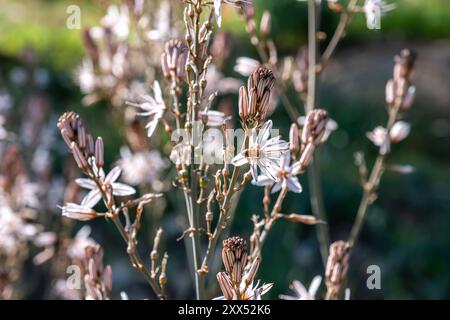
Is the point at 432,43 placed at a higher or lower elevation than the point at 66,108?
higher

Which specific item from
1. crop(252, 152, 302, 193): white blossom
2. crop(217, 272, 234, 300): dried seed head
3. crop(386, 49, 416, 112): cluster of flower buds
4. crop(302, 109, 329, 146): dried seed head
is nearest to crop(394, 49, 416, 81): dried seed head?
crop(386, 49, 416, 112): cluster of flower buds

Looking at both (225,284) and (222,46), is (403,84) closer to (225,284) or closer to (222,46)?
(222,46)

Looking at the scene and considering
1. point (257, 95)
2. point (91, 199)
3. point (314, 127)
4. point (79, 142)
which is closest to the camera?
point (257, 95)

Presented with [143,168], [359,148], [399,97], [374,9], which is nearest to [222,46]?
[143,168]

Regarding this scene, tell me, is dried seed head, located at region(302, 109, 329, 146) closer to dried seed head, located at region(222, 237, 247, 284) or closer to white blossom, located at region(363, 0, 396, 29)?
dried seed head, located at region(222, 237, 247, 284)
